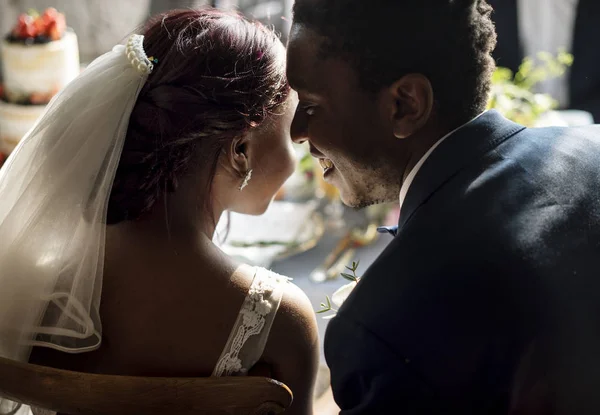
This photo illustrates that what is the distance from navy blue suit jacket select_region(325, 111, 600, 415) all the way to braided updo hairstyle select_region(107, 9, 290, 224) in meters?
0.41

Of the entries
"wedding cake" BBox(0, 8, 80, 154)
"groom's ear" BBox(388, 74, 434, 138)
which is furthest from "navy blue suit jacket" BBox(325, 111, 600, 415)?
"wedding cake" BBox(0, 8, 80, 154)

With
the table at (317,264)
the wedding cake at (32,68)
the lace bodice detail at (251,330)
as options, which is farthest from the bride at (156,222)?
the wedding cake at (32,68)

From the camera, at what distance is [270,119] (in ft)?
4.36

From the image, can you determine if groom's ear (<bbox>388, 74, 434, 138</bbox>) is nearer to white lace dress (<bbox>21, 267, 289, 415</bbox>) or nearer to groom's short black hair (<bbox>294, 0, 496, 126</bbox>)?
groom's short black hair (<bbox>294, 0, 496, 126</bbox>)

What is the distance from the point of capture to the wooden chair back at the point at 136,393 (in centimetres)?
106

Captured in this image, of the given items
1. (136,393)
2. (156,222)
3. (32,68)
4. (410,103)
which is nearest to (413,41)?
(410,103)

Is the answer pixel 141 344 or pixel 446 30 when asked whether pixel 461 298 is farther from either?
pixel 141 344

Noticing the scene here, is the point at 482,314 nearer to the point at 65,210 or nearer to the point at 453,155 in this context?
the point at 453,155

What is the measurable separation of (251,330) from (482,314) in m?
0.42

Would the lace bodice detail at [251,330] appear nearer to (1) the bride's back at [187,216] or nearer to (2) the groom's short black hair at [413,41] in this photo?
(1) the bride's back at [187,216]

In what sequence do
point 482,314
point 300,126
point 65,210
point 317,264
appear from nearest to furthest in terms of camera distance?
point 482,314, point 300,126, point 65,210, point 317,264

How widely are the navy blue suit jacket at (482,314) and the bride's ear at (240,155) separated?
16.2 inches

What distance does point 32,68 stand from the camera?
118 inches

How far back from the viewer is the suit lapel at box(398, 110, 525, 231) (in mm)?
1033
